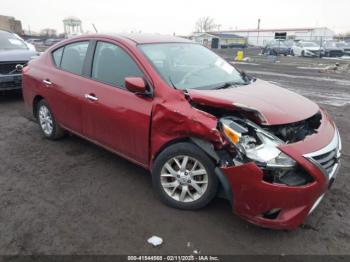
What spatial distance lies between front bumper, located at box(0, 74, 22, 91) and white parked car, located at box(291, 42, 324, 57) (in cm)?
2847

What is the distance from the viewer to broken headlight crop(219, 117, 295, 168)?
109 inches

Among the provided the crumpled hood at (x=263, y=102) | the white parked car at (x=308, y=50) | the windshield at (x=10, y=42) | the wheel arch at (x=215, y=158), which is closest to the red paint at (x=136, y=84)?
the crumpled hood at (x=263, y=102)

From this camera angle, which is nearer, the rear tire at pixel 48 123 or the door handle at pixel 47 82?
the door handle at pixel 47 82

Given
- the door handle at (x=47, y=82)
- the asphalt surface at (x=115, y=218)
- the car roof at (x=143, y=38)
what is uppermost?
the car roof at (x=143, y=38)

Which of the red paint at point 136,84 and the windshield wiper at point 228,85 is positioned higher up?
the red paint at point 136,84

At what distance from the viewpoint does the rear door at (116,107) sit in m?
3.56

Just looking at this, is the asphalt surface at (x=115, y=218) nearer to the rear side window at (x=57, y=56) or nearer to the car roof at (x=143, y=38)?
the rear side window at (x=57, y=56)

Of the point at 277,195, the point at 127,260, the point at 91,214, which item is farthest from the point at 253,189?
the point at 91,214

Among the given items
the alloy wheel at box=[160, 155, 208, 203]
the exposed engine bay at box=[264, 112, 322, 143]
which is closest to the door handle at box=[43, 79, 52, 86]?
the alloy wheel at box=[160, 155, 208, 203]

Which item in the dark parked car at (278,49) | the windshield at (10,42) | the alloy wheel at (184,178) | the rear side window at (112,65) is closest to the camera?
the alloy wheel at (184,178)

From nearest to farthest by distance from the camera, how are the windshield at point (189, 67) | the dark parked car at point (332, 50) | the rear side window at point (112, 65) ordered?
the windshield at point (189, 67)
the rear side window at point (112, 65)
the dark parked car at point (332, 50)

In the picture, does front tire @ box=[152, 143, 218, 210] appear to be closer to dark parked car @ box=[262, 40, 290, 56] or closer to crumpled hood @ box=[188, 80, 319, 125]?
crumpled hood @ box=[188, 80, 319, 125]

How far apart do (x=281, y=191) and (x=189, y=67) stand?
193cm

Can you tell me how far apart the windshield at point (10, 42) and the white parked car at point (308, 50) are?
27.5 meters
